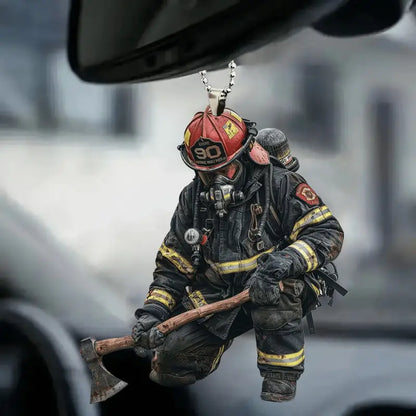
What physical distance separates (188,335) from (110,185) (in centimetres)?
54

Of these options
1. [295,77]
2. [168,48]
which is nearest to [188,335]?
[295,77]

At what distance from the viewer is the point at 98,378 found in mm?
2203

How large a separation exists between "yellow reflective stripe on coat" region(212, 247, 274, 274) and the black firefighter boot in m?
0.34

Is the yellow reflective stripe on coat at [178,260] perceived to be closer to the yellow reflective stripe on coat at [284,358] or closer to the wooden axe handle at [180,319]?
the wooden axe handle at [180,319]

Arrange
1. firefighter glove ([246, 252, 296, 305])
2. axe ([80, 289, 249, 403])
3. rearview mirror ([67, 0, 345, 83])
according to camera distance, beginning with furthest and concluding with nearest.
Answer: axe ([80, 289, 249, 403]) → firefighter glove ([246, 252, 296, 305]) → rearview mirror ([67, 0, 345, 83])

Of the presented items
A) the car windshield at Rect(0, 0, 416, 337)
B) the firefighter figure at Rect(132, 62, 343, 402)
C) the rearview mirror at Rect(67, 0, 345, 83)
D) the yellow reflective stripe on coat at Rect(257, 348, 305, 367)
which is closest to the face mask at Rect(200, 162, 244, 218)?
the firefighter figure at Rect(132, 62, 343, 402)

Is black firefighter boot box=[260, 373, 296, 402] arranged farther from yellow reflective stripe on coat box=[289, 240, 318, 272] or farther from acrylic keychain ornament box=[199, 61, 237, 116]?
acrylic keychain ornament box=[199, 61, 237, 116]

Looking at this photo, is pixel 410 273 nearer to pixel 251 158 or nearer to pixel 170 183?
pixel 251 158

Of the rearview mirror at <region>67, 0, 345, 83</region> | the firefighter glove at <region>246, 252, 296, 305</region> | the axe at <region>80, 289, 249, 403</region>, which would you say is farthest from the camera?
the axe at <region>80, 289, 249, 403</region>

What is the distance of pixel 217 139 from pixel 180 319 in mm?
Result: 573

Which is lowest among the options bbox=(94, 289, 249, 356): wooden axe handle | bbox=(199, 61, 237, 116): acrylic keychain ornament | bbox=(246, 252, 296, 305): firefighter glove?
bbox=(94, 289, 249, 356): wooden axe handle

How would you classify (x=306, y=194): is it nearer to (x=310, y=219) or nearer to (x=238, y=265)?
(x=310, y=219)

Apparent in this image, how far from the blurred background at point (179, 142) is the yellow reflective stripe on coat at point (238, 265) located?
0.22m

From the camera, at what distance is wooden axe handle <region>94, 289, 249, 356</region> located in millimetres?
2105
